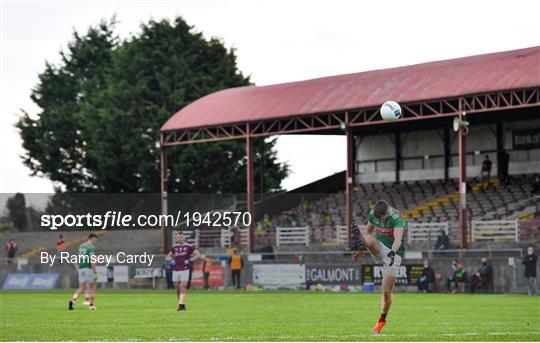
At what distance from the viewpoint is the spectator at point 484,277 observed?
1686 inches

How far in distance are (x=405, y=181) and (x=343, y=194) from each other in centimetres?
368

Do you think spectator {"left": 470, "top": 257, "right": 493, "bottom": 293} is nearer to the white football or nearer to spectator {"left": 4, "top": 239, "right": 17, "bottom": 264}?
the white football

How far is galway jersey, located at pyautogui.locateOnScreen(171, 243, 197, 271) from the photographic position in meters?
29.7

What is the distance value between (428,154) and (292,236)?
35.5ft

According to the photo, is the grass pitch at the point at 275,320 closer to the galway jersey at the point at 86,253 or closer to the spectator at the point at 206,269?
the galway jersey at the point at 86,253

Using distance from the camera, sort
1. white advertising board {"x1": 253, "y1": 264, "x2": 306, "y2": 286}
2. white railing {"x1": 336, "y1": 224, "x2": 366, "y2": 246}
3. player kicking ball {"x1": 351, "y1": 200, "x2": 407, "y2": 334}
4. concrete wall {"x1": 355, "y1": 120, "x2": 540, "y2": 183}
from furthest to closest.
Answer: concrete wall {"x1": 355, "y1": 120, "x2": 540, "y2": 183}, white railing {"x1": 336, "y1": 224, "x2": 366, "y2": 246}, white advertising board {"x1": 253, "y1": 264, "x2": 306, "y2": 286}, player kicking ball {"x1": 351, "y1": 200, "x2": 407, "y2": 334}

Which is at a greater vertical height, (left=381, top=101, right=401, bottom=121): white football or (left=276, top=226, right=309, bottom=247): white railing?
(left=381, top=101, right=401, bottom=121): white football

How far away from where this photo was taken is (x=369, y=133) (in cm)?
6488

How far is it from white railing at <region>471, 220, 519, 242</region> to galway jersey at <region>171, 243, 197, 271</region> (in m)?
19.8

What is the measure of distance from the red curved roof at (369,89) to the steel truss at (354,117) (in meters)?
0.35

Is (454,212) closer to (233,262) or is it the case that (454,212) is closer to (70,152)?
(233,262)

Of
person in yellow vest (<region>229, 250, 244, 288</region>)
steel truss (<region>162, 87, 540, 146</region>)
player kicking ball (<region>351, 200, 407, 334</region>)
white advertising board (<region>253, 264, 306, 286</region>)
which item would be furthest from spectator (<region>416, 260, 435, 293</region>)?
player kicking ball (<region>351, 200, 407, 334</region>)

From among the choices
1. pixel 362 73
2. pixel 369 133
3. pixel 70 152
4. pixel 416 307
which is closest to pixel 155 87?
pixel 70 152

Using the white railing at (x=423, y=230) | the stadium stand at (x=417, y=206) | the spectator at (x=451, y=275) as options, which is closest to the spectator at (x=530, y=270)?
the spectator at (x=451, y=275)
